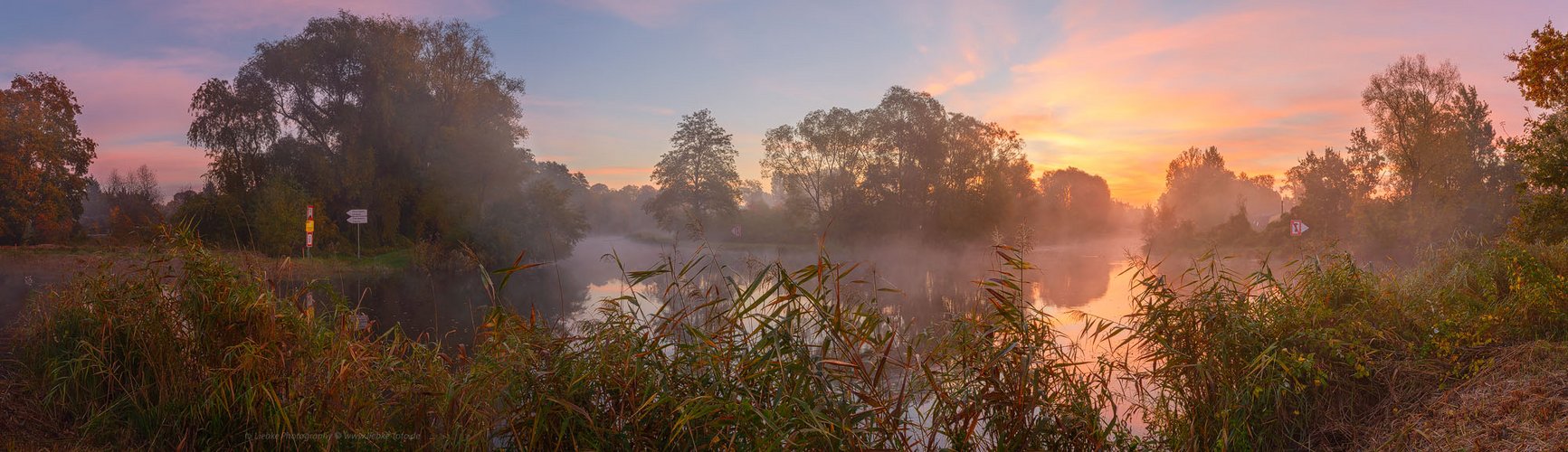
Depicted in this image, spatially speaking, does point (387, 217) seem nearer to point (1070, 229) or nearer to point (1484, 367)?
point (1484, 367)

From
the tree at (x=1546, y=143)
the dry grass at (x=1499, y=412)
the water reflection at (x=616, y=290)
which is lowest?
the water reflection at (x=616, y=290)

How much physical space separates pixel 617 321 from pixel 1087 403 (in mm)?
2944

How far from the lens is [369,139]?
33.6 m

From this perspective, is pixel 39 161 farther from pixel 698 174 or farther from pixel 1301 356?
pixel 1301 356

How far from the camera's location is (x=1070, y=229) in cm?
6719

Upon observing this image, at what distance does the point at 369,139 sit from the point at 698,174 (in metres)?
18.3

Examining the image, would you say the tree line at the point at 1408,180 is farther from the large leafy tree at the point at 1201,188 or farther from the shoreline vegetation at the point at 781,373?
the shoreline vegetation at the point at 781,373

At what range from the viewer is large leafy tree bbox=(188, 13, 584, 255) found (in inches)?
1249

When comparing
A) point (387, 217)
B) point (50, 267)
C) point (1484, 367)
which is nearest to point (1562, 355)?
point (1484, 367)

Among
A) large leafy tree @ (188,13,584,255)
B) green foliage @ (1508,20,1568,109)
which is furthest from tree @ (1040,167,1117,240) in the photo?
green foliage @ (1508,20,1568,109)

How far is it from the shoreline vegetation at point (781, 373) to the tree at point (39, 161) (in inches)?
1168

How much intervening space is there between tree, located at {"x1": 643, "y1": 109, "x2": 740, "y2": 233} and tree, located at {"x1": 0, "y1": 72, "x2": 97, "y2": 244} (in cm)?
2523

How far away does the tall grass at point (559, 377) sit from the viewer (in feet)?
13.3

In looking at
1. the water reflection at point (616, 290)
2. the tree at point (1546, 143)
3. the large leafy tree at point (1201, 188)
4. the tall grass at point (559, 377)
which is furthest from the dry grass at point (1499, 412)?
the large leafy tree at point (1201, 188)
